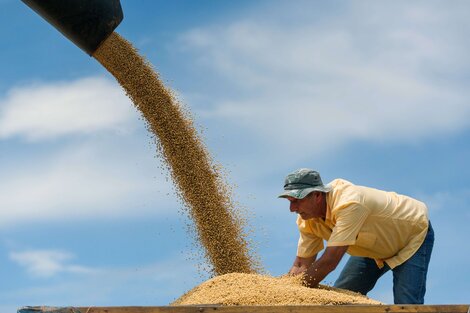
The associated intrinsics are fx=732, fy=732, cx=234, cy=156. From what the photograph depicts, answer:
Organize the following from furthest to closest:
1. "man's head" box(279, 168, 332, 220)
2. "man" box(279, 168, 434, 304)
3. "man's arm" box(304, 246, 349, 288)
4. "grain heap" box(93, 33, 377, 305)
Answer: "grain heap" box(93, 33, 377, 305)
"man's head" box(279, 168, 332, 220)
"man" box(279, 168, 434, 304)
"man's arm" box(304, 246, 349, 288)

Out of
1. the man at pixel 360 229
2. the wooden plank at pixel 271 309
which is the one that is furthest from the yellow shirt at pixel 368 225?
the wooden plank at pixel 271 309

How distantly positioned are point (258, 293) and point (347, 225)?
0.83 metres

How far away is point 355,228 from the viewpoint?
4.15m

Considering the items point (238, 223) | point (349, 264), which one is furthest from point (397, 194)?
point (238, 223)

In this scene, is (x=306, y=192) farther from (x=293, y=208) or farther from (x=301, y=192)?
(x=293, y=208)

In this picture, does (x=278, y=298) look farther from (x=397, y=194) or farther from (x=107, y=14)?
(x=107, y=14)

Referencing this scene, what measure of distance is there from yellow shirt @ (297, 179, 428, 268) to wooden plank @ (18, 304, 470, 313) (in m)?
0.85

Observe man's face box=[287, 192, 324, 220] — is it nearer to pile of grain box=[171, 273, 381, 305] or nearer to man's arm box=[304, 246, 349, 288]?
man's arm box=[304, 246, 349, 288]

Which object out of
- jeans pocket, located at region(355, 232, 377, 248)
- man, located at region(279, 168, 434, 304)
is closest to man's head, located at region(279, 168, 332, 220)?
man, located at region(279, 168, 434, 304)

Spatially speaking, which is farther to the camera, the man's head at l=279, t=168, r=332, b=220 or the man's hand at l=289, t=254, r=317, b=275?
the man's hand at l=289, t=254, r=317, b=275

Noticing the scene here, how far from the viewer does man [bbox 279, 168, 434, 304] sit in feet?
13.5

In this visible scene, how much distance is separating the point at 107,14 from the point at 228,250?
1.94 meters

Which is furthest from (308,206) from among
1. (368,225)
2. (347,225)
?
(368,225)

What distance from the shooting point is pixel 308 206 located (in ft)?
14.0
